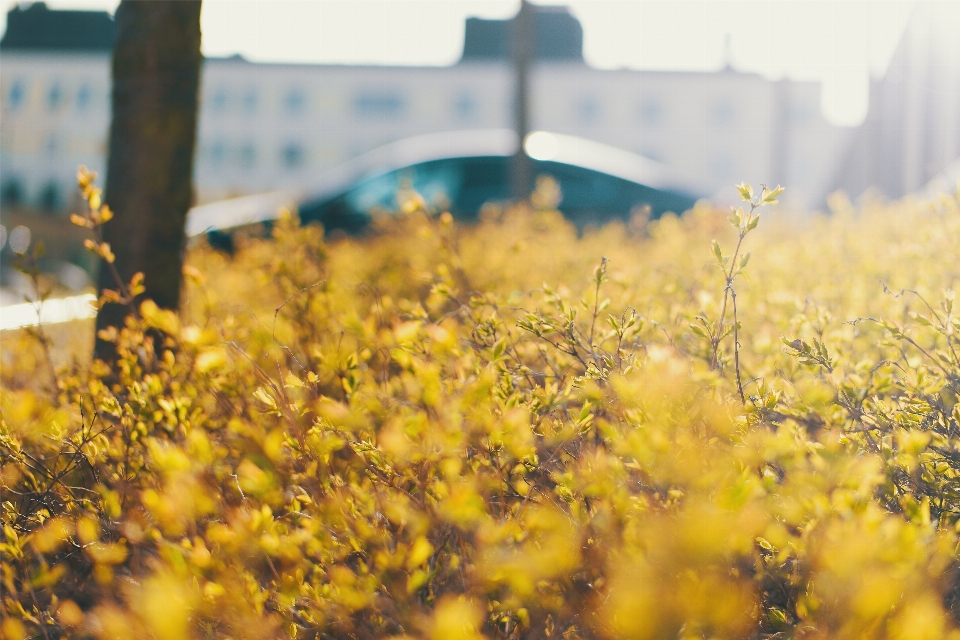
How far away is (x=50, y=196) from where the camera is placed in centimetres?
4094

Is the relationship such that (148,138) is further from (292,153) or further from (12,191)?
(12,191)

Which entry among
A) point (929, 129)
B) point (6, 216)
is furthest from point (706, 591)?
point (6, 216)

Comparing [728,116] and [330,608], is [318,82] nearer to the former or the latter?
[728,116]

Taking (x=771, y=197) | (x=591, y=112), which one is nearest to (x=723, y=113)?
(x=591, y=112)

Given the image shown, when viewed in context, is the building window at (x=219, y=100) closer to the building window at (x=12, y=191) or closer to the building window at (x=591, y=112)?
the building window at (x=12, y=191)

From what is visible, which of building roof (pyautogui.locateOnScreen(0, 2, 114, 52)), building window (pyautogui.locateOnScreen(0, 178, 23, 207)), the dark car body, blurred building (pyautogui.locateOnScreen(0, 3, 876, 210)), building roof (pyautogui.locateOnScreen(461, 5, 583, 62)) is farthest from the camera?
building roof (pyautogui.locateOnScreen(0, 2, 114, 52))

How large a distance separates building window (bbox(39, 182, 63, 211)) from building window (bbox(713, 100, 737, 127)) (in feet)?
120

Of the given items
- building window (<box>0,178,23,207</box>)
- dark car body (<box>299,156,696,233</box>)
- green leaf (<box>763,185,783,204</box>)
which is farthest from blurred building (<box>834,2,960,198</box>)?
building window (<box>0,178,23,207</box>)

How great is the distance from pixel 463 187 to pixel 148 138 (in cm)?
567

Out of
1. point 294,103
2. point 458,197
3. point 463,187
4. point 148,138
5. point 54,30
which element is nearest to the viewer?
point 148,138

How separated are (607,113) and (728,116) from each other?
23.1ft

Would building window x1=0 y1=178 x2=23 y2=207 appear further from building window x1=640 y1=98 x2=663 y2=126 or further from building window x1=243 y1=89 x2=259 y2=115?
building window x1=640 y1=98 x2=663 y2=126

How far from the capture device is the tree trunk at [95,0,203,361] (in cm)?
345

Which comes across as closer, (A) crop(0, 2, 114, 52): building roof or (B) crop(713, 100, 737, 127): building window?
(B) crop(713, 100, 737, 127): building window
